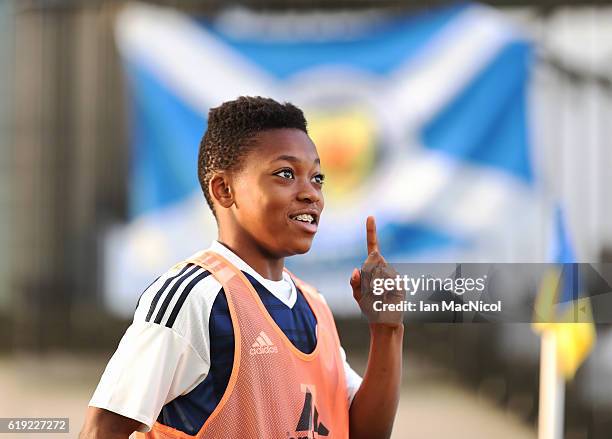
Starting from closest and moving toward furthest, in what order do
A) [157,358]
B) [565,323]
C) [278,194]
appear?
[157,358] < [278,194] < [565,323]

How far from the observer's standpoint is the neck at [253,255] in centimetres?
138

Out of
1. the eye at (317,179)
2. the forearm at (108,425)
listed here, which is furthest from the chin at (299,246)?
the forearm at (108,425)

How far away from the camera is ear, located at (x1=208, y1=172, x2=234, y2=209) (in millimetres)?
1394

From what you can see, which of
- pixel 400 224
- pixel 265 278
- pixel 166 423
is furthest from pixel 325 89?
pixel 166 423

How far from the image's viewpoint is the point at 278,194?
52.9 inches

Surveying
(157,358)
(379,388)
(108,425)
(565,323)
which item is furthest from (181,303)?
(565,323)

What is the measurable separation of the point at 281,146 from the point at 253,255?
7.2 inches

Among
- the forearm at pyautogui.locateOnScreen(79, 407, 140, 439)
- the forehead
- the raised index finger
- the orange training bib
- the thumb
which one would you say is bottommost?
the forearm at pyautogui.locateOnScreen(79, 407, 140, 439)

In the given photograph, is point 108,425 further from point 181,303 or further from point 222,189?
point 222,189

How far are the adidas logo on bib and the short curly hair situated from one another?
Answer: 0.92 feet

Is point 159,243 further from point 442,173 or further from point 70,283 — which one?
point 442,173

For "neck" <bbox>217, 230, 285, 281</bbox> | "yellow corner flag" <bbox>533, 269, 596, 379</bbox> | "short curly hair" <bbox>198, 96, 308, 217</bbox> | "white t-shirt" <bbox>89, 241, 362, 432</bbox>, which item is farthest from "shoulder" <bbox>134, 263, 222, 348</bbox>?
"yellow corner flag" <bbox>533, 269, 596, 379</bbox>

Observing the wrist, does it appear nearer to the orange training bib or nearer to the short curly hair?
the orange training bib

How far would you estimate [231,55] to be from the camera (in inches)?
126
